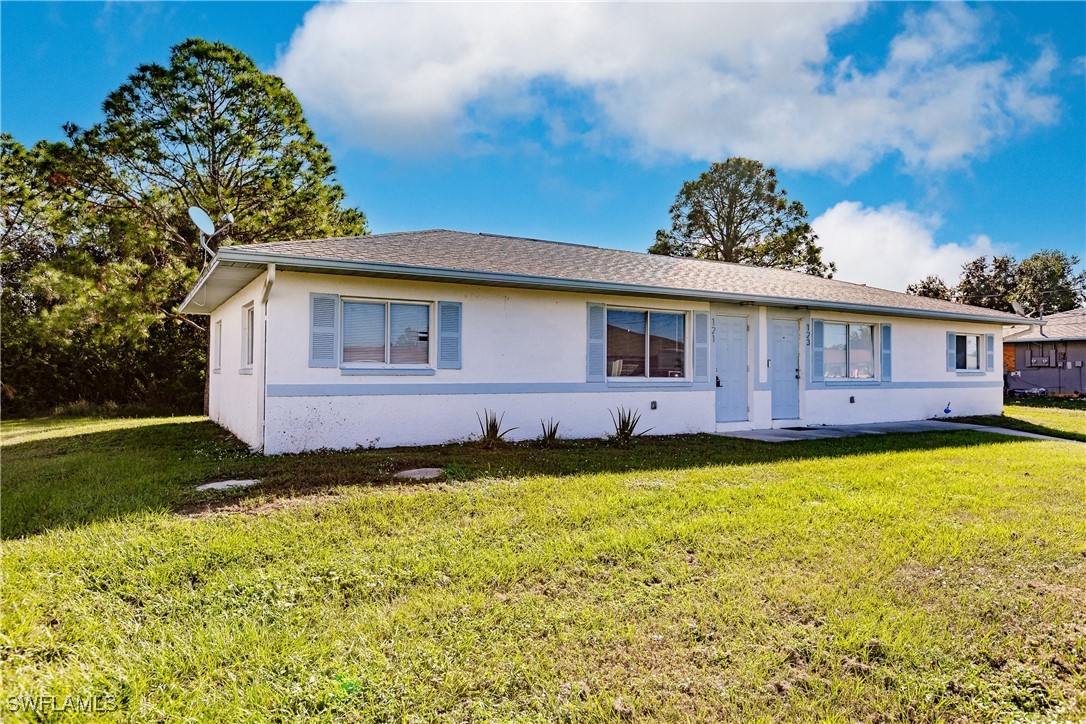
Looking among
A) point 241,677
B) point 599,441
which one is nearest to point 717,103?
point 599,441

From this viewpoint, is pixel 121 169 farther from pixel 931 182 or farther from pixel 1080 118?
pixel 931 182

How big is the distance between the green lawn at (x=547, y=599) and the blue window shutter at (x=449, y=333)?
289 cm

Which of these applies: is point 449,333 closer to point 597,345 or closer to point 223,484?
point 597,345

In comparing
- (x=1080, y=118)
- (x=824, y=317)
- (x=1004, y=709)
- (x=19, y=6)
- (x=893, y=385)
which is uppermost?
(x=1080, y=118)

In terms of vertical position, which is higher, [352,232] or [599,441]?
[352,232]

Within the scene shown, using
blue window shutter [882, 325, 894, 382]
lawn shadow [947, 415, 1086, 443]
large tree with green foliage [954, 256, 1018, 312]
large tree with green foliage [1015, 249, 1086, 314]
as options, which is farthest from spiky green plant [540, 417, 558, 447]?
large tree with green foliage [1015, 249, 1086, 314]

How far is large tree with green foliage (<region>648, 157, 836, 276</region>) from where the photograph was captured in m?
30.5

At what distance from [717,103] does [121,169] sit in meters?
14.4

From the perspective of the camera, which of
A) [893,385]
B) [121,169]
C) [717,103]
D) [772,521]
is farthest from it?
[121,169]

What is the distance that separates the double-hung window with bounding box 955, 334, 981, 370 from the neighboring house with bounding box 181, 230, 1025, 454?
2.90 ft

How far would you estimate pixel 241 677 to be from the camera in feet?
8.14

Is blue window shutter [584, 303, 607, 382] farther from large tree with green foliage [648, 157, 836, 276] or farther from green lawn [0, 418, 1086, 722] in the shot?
large tree with green foliage [648, 157, 836, 276]

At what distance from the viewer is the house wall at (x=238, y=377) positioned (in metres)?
8.10

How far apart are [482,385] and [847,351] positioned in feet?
27.6
